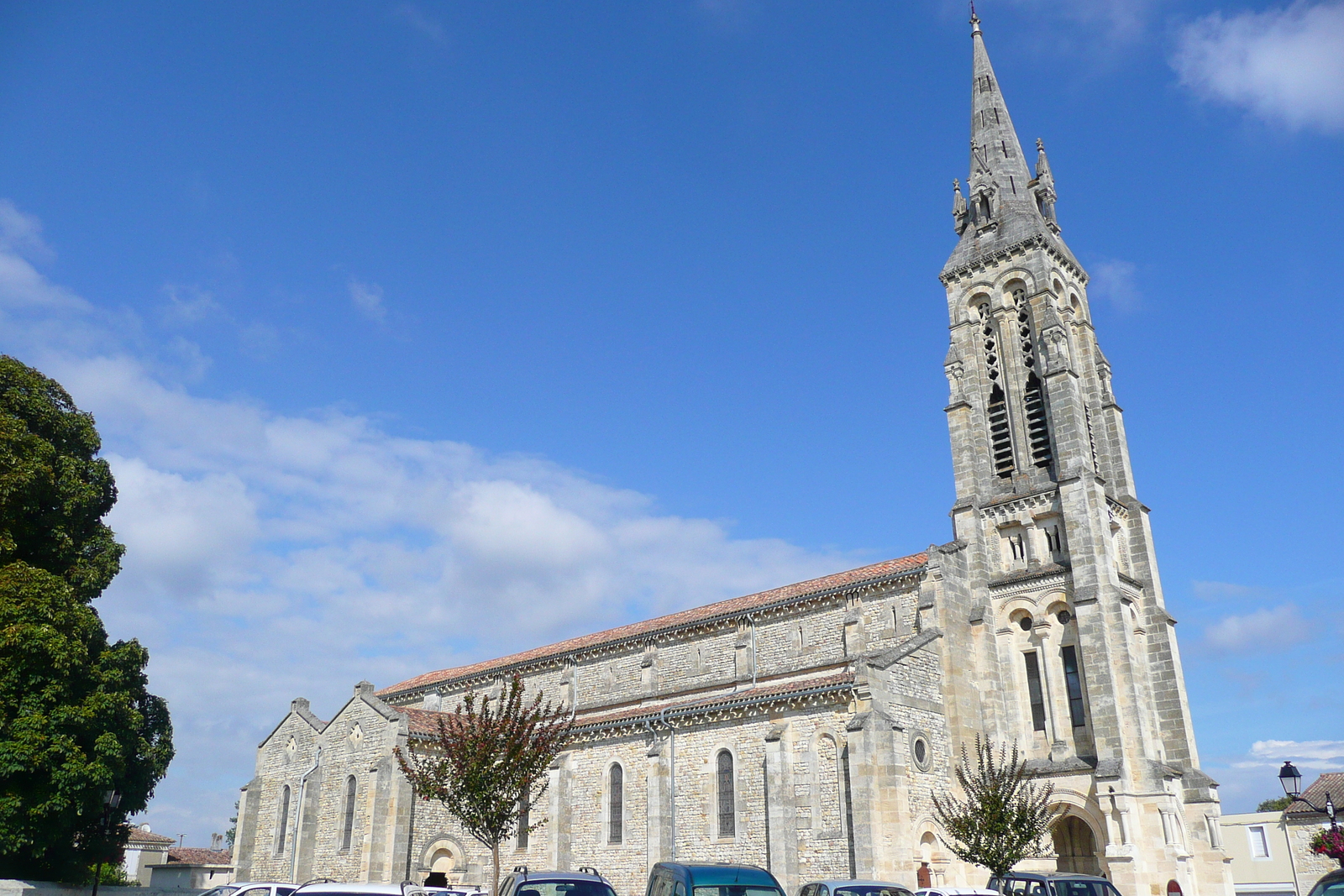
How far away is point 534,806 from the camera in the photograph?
3353 cm

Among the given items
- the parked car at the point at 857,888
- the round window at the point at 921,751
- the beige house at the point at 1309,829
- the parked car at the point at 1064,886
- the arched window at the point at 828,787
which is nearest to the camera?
the parked car at the point at 857,888

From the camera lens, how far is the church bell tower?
93.1ft

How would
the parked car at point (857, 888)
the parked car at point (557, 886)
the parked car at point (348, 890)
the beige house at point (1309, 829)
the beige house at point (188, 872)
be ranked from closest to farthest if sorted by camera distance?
the parked car at point (557, 886) < the parked car at point (348, 890) < the parked car at point (857, 888) < the beige house at point (1309, 829) < the beige house at point (188, 872)

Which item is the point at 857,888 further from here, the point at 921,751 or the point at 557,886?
the point at 921,751

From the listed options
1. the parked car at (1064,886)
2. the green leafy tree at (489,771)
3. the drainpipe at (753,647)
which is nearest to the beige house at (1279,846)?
the drainpipe at (753,647)

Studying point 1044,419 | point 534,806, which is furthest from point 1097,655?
point 534,806

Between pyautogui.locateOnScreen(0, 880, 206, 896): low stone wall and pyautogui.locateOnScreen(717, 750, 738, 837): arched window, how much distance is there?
1405cm

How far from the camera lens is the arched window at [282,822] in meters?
39.1

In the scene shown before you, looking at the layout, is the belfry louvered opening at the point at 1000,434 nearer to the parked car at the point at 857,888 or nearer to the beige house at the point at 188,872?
the parked car at the point at 857,888

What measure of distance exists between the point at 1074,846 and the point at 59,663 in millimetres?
29675

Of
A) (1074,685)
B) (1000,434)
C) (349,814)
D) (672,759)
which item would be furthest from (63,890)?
(1000,434)

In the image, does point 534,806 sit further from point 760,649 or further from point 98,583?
point 98,583

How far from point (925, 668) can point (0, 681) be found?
25.5 m

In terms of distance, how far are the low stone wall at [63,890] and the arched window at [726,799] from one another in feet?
46.1
